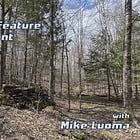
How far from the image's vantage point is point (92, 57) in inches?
1270

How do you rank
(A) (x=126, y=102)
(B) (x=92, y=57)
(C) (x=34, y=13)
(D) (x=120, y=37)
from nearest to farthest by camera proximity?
(A) (x=126, y=102) → (C) (x=34, y=13) → (D) (x=120, y=37) → (B) (x=92, y=57)

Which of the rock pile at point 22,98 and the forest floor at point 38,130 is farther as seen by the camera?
the rock pile at point 22,98

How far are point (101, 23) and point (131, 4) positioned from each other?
17696 mm

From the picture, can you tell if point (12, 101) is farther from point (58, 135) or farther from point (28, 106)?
point (58, 135)

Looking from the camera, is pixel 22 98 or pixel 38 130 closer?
pixel 38 130

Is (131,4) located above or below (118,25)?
below

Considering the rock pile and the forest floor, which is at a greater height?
the rock pile

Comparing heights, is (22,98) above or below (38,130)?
above

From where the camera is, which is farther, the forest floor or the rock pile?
the rock pile

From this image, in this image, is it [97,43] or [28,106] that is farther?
[97,43]

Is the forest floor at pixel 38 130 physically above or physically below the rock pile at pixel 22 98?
below

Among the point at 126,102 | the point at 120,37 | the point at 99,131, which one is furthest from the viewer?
the point at 120,37

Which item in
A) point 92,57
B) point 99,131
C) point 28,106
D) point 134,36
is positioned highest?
point 134,36

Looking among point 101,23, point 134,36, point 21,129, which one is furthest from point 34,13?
point 21,129
